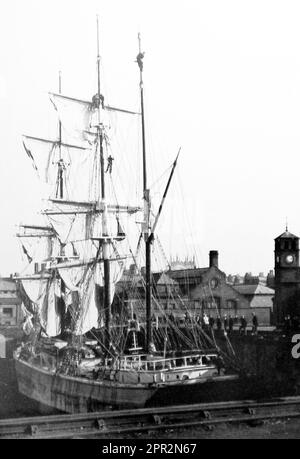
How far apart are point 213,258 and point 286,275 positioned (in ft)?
42.1

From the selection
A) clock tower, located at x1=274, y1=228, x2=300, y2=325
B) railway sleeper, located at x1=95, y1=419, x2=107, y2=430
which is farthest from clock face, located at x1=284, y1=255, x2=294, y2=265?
railway sleeper, located at x1=95, y1=419, x2=107, y2=430

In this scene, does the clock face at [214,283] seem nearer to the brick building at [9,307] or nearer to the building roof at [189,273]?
the building roof at [189,273]

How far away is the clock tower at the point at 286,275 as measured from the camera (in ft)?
146

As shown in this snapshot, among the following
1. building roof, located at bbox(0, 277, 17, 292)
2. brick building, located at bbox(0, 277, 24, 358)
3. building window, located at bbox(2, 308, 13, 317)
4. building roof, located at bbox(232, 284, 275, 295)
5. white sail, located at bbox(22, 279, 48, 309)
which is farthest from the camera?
building roof, located at bbox(0, 277, 17, 292)

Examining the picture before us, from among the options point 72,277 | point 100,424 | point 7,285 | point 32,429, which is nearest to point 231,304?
point 72,277

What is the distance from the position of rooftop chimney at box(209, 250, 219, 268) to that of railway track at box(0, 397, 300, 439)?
1534 inches

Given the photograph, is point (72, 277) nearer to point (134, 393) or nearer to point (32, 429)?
point (134, 393)

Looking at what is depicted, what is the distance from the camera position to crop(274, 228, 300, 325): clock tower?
44.4 meters

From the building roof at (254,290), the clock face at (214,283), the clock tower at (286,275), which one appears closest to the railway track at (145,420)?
the clock tower at (286,275)

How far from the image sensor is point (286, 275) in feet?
148

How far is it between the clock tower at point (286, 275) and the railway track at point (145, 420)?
26.9 meters

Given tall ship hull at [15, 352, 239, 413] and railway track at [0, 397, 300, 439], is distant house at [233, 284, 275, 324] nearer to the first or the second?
tall ship hull at [15, 352, 239, 413]

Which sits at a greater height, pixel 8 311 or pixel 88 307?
pixel 88 307
